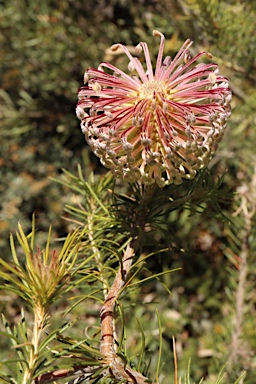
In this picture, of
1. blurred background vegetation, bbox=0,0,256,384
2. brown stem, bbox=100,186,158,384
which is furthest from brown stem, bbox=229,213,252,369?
brown stem, bbox=100,186,158,384

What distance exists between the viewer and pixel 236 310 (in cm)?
69

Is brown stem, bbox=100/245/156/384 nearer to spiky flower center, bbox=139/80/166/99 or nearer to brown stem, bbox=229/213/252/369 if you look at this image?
spiky flower center, bbox=139/80/166/99

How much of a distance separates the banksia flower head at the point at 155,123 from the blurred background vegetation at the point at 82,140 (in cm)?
36

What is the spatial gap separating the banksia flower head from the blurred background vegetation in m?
0.36

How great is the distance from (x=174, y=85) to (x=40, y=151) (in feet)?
3.88

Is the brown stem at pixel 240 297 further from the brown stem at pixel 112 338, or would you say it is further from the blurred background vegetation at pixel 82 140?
the brown stem at pixel 112 338

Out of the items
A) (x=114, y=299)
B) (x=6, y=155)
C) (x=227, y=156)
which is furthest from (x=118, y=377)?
(x=6, y=155)

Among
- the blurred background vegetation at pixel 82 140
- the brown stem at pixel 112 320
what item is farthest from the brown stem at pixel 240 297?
the brown stem at pixel 112 320

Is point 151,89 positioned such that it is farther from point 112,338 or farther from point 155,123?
point 112,338

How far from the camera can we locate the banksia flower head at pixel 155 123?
0.39 m

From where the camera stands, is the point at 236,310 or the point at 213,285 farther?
the point at 213,285

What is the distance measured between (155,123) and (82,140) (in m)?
1.08

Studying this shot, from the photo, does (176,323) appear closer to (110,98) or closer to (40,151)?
(40,151)

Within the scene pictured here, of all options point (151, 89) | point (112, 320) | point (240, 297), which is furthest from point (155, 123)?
point (240, 297)
